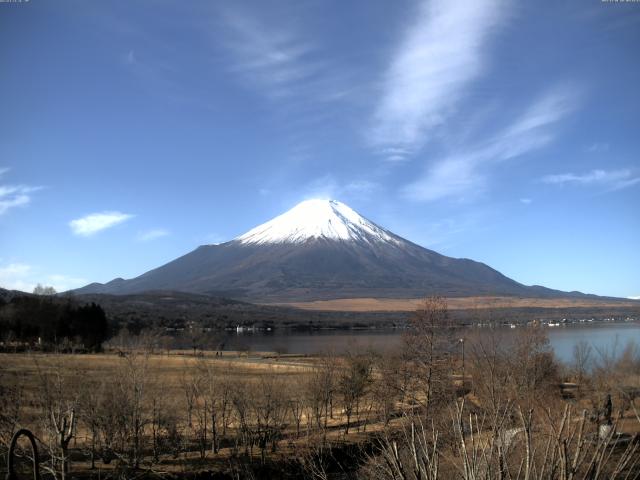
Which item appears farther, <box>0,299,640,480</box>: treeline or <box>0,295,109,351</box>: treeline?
<box>0,295,109,351</box>: treeline

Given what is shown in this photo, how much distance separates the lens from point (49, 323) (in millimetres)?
69562

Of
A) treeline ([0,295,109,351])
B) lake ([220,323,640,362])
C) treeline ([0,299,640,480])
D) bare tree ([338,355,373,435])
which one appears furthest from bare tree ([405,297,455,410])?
treeline ([0,295,109,351])

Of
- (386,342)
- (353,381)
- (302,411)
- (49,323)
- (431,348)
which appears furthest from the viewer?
(386,342)

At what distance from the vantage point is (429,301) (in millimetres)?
25766

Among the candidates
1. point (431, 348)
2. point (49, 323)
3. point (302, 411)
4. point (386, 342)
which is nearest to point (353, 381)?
point (302, 411)

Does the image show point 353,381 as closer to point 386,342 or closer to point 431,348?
point 431,348

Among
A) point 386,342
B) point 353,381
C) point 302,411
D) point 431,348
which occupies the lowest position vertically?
point 386,342

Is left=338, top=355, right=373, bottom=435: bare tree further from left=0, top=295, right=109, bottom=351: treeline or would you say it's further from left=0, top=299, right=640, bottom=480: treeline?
left=0, top=295, right=109, bottom=351: treeline

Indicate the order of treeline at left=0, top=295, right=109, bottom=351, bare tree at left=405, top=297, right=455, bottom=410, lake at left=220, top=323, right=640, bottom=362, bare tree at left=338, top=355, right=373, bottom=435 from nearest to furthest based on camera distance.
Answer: bare tree at left=405, top=297, right=455, bottom=410
bare tree at left=338, top=355, right=373, bottom=435
lake at left=220, top=323, right=640, bottom=362
treeline at left=0, top=295, right=109, bottom=351

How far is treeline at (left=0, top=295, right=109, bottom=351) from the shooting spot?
67688 millimetres

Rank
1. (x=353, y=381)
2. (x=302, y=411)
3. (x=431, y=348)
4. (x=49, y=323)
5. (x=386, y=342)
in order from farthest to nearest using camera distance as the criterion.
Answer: (x=386, y=342) < (x=49, y=323) < (x=353, y=381) < (x=302, y=411) < (x=431, y=348)

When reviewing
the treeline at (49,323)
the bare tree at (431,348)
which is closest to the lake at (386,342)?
the bare tree at (431,348)

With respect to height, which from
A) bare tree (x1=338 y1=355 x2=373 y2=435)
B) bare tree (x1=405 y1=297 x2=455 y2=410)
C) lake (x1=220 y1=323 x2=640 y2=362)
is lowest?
lake (x1=220 y1=323 x2=640 y2=362)

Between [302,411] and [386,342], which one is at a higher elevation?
[302,411]
